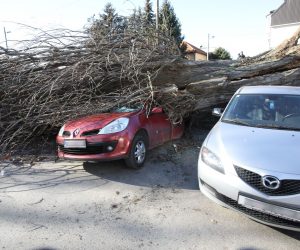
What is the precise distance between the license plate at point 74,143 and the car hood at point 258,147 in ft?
6.99

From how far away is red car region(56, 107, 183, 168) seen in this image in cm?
583

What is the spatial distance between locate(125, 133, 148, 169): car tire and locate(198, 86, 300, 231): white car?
5.06ft

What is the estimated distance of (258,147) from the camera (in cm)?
427

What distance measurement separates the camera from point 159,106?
23.9 feet

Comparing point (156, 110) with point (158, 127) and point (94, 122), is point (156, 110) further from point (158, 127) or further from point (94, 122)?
point (94, 122)

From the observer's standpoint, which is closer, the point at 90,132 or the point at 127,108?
the point at 90,132

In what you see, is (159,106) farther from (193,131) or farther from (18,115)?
(18,115)

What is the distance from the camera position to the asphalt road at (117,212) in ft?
13.0

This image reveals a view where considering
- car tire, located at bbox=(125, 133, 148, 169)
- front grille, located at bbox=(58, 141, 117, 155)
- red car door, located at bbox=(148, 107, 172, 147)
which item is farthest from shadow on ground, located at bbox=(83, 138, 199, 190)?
front grille, located at bbox=(58, 141, 117, 155)

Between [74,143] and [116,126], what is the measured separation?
747 millimetres

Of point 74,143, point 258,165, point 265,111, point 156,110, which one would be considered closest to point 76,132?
point 74,143

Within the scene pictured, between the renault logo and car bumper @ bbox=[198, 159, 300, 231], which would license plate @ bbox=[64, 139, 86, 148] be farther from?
car bumper @ bbox=[198, 159, 300, 231]

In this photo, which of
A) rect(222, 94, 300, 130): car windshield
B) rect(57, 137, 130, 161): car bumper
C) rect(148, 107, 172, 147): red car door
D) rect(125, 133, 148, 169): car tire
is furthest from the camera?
rect(148, 107, 172, 147): red car door

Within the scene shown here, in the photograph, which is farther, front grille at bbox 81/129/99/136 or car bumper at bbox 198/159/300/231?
front grille at bbox 81/129/99/136
